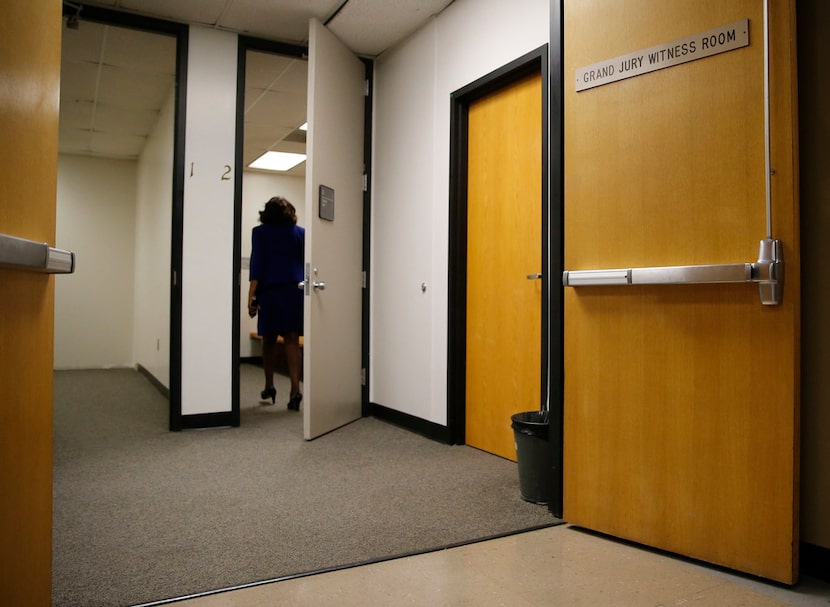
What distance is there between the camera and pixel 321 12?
3.10m

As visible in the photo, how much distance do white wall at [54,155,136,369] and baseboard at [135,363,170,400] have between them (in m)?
0.56

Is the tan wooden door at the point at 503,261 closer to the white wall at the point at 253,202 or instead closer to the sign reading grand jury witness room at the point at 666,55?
the sign reading grand jury witness room at the point at 666,55

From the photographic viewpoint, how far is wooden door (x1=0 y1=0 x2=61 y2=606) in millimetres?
902

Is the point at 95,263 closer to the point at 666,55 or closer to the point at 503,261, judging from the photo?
the point at 503,261

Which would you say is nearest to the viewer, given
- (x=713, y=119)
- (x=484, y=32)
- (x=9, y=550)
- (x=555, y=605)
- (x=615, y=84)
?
(x=9, y=550)

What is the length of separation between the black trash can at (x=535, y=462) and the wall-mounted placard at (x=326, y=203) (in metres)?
1.62

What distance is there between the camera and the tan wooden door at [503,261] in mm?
2512

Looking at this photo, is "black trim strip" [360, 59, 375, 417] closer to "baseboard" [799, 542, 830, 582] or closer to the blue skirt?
the blue skirt

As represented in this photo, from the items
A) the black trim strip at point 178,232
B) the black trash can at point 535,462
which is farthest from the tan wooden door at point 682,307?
the black trim strip at point 178,232

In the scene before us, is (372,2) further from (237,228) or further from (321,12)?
(237,228)

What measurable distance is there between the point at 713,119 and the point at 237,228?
8.54 feet

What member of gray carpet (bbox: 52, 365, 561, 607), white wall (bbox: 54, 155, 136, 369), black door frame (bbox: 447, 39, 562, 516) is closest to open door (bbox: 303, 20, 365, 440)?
gray carpet (bbox: 52, 365, 561, 607)

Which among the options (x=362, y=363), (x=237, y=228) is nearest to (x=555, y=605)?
(x=362, y=363)

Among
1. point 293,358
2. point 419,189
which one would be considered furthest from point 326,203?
point 293,358
